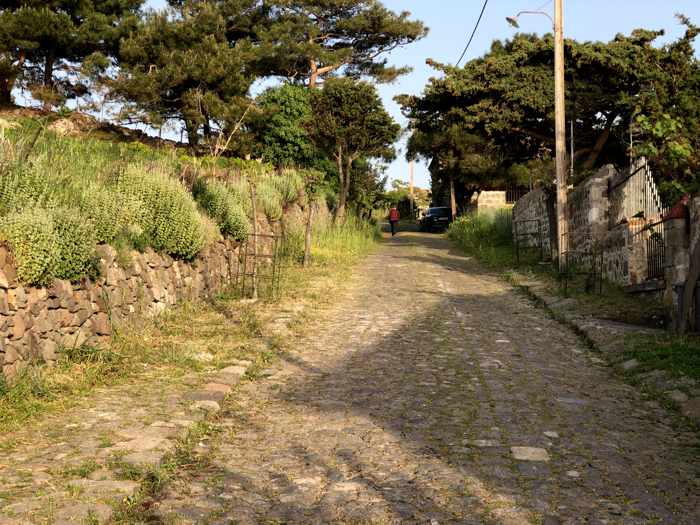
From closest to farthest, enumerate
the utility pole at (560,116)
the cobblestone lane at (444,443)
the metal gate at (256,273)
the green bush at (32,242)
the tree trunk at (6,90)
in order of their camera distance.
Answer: the cobblestone lane at (444,443) < the green bush at (32,242) < the metal gate at (256,273) < the utility pole at (560,116) < the tree trunk at (6,90)

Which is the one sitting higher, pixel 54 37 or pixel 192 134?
pixel 54 37

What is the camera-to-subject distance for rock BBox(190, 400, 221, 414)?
5.51 metres

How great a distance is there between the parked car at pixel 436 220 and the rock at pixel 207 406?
34.2m

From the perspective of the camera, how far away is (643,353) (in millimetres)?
7516

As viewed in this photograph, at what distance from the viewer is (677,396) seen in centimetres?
611

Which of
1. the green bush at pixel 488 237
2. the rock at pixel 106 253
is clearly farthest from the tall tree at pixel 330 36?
the rock at pixel 106 253

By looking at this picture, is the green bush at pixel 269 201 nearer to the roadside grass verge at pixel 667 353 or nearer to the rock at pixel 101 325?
the rock at pixel 101 325

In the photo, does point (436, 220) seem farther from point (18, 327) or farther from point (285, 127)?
point (18, 327)

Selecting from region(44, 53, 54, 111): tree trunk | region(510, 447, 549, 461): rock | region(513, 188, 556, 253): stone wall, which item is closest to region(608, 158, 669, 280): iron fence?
region(513, 188, 556, 253): stone wall

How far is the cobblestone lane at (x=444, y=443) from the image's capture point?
12.3 feet

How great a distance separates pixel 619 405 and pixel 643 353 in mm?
1730

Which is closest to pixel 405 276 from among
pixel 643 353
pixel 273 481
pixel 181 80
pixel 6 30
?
pixel 643 353

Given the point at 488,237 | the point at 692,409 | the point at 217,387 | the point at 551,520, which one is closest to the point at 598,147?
the point at 488,237

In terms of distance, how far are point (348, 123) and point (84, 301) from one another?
1974cm
